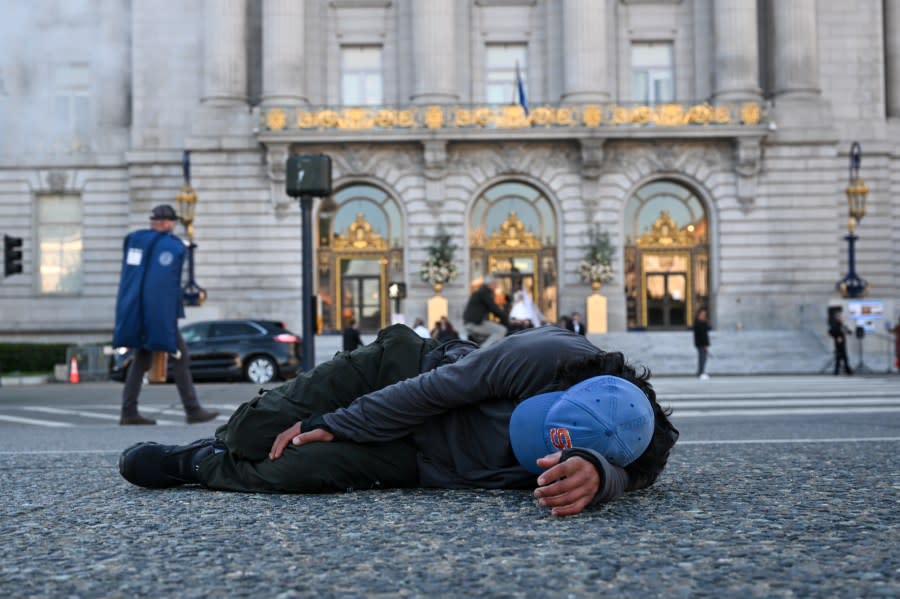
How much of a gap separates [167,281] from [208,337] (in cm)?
1590

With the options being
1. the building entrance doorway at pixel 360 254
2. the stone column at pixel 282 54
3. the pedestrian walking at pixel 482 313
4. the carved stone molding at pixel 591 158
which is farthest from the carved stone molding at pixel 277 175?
the pedestrian walking at pixel 482 313

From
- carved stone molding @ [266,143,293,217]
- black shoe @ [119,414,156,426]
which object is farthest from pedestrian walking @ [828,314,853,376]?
black shoe @ [119,414,156,426]

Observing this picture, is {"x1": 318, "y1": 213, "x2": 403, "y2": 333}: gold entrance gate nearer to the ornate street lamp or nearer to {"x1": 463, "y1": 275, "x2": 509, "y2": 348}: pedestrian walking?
the ornate street lamp

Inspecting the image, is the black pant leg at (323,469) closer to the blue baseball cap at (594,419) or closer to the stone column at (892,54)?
the blue baseball cap at (594,419)

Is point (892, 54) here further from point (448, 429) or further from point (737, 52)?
point (448, 429)

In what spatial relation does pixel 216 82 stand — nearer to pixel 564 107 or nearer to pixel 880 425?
pixel 564 107

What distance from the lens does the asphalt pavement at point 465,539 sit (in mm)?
2713

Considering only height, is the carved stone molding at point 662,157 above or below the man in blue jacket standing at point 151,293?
above

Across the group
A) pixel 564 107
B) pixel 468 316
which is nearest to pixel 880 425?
pixel 468 316

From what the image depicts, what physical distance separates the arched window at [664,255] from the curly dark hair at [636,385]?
34224mm

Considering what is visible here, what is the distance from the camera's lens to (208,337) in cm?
2556

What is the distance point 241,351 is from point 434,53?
15.9 metres

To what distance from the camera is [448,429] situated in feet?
13.9

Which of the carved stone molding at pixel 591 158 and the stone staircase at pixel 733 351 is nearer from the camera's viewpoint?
the stone staircase at pixel 733 351
